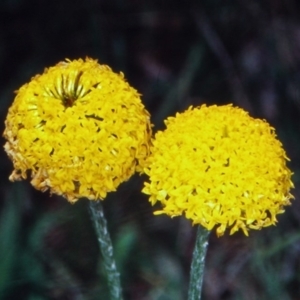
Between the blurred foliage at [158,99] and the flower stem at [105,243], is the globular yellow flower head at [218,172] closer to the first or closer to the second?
the flower stem at [105,243]

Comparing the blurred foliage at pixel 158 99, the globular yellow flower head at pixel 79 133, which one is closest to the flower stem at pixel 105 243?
the globular yellow flower head at pixel 79 133

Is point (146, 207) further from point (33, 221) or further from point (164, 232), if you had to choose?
point (33, 221)

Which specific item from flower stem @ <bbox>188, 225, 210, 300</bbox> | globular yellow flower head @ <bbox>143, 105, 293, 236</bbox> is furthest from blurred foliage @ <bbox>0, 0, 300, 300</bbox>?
globular yellow flower head @ <bbox>143, 105, 293, 236</bbox>

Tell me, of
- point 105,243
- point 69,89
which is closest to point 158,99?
point 105,243

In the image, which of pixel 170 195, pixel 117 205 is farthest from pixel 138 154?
pixel 117 205

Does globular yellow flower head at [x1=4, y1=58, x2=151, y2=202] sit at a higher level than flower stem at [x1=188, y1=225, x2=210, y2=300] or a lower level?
higher

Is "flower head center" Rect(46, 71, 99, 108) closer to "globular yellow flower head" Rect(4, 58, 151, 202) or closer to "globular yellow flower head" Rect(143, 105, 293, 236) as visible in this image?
"globular yellow flower head" Rect(4, 58, 151, 202)
